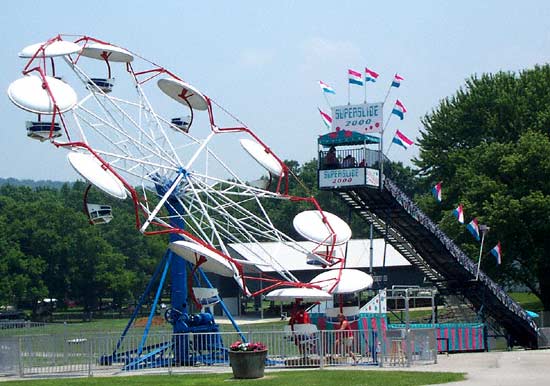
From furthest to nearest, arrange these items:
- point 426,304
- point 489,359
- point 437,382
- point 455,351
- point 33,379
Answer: point 426,304
point 455,351
point 489,359
point 33,379
point 437,382

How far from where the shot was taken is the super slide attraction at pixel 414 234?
159ft

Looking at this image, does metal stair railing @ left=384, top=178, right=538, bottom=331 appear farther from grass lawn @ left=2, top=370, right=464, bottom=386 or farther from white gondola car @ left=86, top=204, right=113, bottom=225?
grass lawn @ left=2, top=370, right=464, bottom=386

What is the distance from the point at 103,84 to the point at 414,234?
19.3m

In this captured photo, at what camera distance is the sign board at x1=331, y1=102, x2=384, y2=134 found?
49.4 m

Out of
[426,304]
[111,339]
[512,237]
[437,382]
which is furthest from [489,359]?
[426,304]

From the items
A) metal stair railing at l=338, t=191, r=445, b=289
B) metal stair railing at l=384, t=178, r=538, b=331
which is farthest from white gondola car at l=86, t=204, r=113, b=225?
metal stair railing at l=384, t=178, r=538, b=331

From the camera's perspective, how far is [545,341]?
53.2m

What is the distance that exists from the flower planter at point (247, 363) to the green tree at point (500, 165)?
1455 inches

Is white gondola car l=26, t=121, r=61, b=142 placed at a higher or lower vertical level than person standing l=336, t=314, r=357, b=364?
higher

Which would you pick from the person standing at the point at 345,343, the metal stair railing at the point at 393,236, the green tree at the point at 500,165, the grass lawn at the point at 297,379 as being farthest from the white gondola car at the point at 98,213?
the green tree at the point at 500,165

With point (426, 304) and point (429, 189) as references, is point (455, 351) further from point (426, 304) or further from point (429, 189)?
point (426, 304)

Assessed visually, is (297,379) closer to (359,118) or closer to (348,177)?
(348,177)

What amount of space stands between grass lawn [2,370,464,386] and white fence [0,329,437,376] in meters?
2.16

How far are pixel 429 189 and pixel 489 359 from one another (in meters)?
43.4
